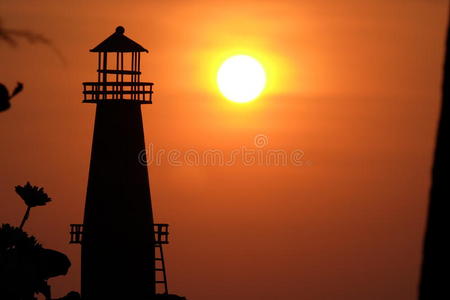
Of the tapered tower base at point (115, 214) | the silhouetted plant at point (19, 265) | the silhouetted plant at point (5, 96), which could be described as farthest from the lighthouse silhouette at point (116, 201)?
the silhouetted plant at point (5, 96)

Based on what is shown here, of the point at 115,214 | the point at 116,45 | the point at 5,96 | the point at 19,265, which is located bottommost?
the point at 115,214

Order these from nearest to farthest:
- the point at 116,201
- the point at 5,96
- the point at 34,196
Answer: the point at 5,96
the point at 34,196
the point at 116,201

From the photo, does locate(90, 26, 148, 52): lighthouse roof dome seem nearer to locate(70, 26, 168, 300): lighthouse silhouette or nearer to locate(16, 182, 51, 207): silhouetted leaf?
locate(70, 26, 168, 300): lighthouse silhouette

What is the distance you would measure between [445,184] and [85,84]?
963 inches

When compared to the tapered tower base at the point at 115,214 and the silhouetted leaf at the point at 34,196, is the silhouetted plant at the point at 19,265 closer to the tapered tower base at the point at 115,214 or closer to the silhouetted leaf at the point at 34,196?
the silhouetted leaf at the point at 34,196

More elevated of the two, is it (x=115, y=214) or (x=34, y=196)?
(x=34, y=196)

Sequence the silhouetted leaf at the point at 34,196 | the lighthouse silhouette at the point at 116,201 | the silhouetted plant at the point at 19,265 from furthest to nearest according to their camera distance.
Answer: the lighthouse silhouette at the point at 116,201 → the silhouetted leaf at the point at 34,196 → the silhouetted plant at the point at 19,265

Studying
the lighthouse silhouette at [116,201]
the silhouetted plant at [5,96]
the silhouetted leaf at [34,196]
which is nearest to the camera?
the silhouetted plant at [5,96]

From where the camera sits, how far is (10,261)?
1085 cm

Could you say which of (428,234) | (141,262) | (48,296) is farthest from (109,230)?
(428,234)

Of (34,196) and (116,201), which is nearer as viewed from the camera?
(34,196)

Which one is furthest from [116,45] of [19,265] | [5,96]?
[5,96]

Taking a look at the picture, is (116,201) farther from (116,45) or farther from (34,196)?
(34,196)

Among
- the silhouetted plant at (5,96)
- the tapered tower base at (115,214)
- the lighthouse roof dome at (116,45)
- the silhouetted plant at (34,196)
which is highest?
the lighthouse roof dome at (116,45)
